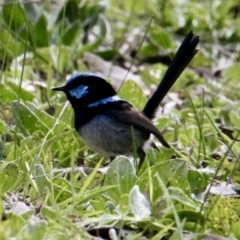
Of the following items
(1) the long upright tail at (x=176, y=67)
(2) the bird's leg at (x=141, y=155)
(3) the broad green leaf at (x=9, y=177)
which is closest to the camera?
(3) the broad green leaf at (x=9, y=177)

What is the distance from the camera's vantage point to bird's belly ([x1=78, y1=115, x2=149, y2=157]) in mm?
3820

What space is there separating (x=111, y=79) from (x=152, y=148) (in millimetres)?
1754

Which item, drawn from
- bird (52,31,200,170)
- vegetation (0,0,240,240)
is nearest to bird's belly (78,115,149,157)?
bird (52,31,200,170)

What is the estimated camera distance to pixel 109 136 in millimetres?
3885

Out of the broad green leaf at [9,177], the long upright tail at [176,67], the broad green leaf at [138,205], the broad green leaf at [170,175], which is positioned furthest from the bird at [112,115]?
the broad green leaf at [138,205]

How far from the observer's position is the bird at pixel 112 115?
152 inches

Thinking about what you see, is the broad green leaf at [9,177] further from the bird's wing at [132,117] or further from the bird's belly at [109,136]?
the bird's wing at [132,117]

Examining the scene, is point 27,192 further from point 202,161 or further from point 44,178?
point 202,161

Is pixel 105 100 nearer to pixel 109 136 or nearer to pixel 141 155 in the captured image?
pixel 109 136

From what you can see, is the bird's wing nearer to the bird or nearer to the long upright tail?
the bird

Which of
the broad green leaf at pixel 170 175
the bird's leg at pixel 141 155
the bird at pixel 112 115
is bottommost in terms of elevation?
the bird's leg at pixel 141 155

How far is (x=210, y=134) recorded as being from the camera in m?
4.35

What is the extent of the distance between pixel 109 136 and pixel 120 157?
811 mm

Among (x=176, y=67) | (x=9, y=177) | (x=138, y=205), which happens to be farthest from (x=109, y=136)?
(x=138, y=205)
